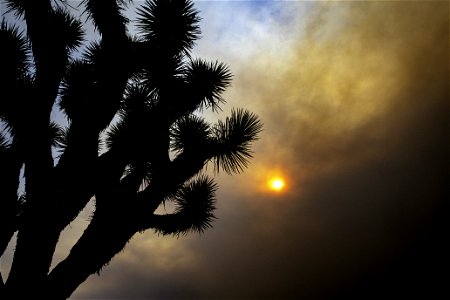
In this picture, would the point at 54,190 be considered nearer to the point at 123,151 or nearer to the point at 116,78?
the point at 123,151

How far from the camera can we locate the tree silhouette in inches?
132

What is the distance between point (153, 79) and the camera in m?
4.94

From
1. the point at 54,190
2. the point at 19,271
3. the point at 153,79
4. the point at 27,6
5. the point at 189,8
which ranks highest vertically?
the point at 189,8

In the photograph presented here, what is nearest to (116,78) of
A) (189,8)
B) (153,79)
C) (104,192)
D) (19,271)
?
(153,79)

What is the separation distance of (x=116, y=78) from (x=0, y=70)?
1.52 meters

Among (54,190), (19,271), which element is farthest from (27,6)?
(19,271)

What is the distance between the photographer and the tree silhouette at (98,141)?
3.34 m

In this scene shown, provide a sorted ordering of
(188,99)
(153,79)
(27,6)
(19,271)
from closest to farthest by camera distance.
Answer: (19,271), (27,6), (153,79), (188,99)

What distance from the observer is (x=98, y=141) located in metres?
4.04

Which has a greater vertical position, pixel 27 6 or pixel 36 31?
pixel 27 6

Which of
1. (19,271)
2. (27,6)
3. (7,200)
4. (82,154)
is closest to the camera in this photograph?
(19,271)

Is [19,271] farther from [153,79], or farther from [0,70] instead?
[153,79]

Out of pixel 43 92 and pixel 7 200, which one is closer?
pixel 43 92

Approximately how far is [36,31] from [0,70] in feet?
3.55
